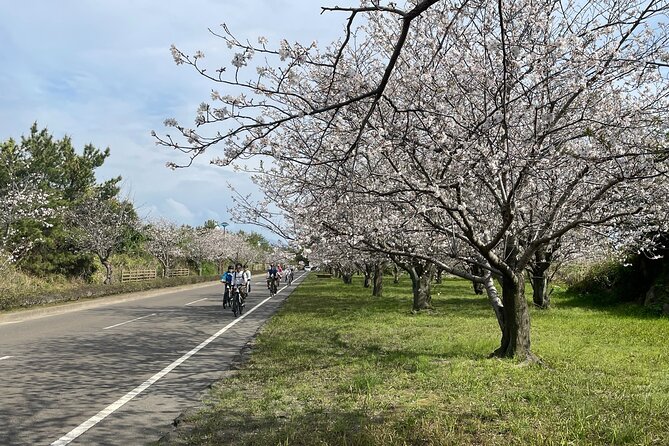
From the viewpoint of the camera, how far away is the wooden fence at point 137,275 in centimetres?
4001

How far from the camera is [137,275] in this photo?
42438 mm

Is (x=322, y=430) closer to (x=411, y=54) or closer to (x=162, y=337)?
(x=411, y=54)

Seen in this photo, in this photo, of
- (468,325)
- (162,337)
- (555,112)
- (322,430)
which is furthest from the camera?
(468,325)

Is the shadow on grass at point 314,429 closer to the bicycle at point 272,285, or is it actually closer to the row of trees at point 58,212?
the row of trees at point 58,212

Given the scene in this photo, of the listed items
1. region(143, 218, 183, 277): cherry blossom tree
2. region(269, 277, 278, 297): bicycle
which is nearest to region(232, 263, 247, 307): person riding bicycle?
region(269, 277, 278, 297): bicycle

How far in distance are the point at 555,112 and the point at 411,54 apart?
8.09 ft

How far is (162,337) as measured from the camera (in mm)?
13438

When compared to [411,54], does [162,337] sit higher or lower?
lower

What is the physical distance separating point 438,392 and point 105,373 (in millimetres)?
5455

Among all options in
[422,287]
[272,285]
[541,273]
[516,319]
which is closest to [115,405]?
[516,319]

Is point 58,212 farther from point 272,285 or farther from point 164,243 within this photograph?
point 164,243

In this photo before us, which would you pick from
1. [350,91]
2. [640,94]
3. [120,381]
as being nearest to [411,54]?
[350,91]

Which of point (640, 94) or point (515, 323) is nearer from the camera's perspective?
point (640, 94)

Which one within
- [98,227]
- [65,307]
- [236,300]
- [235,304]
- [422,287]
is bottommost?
[65,307]
